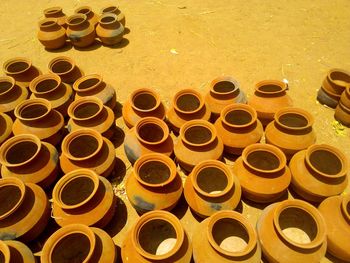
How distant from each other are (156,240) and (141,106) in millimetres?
2792

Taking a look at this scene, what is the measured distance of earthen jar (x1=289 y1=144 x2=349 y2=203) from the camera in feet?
14.5

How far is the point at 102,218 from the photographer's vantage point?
4.21 m

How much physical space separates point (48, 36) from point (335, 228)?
28.6 feet

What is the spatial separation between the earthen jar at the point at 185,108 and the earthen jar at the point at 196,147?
355 millimetres

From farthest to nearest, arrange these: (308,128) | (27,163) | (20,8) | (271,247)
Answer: (20,8), (308,128), (27,163), (271,247)

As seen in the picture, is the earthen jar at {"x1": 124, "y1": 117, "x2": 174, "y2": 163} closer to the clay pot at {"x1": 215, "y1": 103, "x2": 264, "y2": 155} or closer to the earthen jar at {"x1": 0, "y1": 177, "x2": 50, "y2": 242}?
the clay pot at {"x1": 215, "y1": 103, "x2": 264, "y2": 155}

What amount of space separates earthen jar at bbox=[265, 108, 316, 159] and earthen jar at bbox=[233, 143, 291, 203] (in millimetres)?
462

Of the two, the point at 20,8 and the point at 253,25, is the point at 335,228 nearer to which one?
the point at 253,25

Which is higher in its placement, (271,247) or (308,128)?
(308,128)

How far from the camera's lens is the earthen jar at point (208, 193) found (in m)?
4.25

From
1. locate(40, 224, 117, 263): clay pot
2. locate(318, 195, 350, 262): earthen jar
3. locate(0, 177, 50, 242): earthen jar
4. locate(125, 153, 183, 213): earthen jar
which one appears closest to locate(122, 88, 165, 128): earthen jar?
locate(125, 153, 183, 213): earthen jar

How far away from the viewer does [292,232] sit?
4406mm

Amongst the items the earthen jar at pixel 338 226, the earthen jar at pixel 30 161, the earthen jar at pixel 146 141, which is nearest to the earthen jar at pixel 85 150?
the earthen jar at pixel 30 161

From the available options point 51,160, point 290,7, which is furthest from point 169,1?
point 51,160
